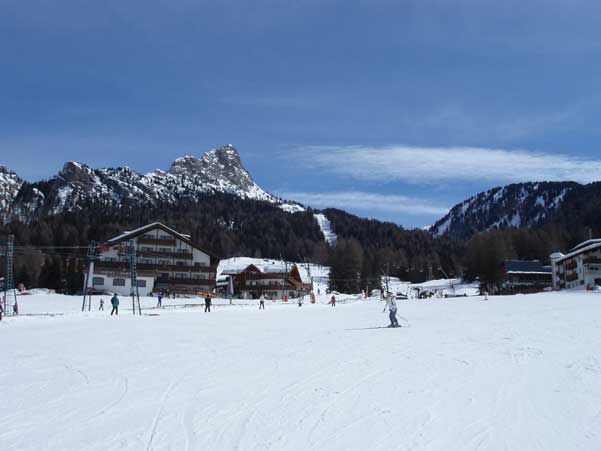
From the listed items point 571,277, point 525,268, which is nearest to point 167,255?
point 571,277

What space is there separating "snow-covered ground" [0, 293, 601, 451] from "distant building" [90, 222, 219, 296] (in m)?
63.9

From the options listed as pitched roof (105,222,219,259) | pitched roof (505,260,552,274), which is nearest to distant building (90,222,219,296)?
pitched roof (105,222,219,259)

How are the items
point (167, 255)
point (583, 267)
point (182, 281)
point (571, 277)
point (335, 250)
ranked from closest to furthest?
point (182, 281)
point (167, 255)
point (583, 267)
point (571, 277)
point (335, 250)

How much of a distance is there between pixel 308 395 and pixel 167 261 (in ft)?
261

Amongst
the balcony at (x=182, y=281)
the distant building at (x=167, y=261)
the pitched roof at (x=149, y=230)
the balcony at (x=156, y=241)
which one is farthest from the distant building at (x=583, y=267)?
the balcony at (x=156, y=241)

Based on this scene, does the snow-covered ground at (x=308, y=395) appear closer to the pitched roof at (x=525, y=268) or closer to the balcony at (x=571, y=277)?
the balcony at (x=571, y=277)

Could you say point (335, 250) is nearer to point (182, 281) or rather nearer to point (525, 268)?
point (525, 268)

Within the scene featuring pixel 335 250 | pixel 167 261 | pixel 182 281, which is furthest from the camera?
pixel 335 250

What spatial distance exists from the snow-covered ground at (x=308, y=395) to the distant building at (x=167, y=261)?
63.9 meters

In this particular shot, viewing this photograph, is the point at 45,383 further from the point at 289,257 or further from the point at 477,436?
the point at 289,257

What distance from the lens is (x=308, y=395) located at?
10.1 metres

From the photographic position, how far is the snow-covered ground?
24.0 ft

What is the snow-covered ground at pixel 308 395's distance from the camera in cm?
732

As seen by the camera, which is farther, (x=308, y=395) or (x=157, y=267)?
(x=157, y=267)
